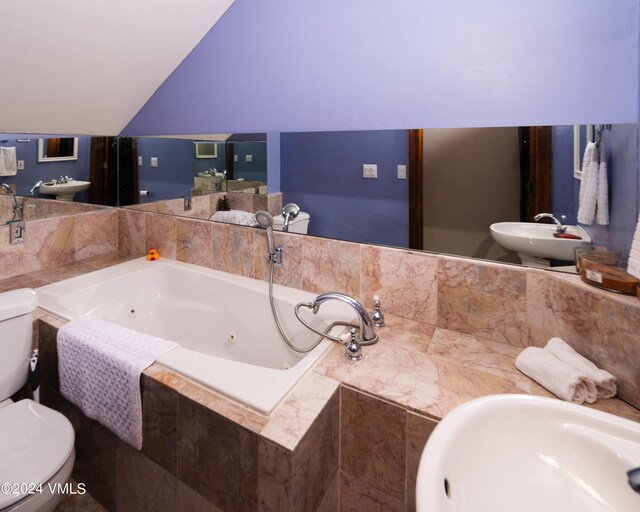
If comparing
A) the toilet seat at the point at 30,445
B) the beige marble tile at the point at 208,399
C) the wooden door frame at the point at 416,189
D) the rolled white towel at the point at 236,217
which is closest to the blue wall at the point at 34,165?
the rolled white towel at the point at 236,217

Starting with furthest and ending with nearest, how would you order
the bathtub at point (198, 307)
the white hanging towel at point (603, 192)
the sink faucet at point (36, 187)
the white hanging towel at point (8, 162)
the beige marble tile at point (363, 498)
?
the sink faucet at point (36, 187), the white hanging towel at point (8, 162), the bathtub at point (198, 307), the white hanging towel at point (603, 192), the beige marble tile at point (363, 498)

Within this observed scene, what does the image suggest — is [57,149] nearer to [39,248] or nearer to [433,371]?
[39,248]

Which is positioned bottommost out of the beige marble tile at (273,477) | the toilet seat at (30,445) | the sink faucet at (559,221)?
the toilet seat at (30,445)

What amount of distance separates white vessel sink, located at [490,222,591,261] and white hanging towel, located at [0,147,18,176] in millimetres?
2633

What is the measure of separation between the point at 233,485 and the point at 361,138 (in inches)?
57.4

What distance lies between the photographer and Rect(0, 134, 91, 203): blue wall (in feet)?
6.81

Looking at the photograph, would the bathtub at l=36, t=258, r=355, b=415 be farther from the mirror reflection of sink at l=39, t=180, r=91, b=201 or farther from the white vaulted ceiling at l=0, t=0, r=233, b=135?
the white vaulted ceiling at l=0, t=0, r=233, b=135

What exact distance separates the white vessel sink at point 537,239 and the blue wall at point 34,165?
8.45 ft

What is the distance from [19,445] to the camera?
1.23 metres

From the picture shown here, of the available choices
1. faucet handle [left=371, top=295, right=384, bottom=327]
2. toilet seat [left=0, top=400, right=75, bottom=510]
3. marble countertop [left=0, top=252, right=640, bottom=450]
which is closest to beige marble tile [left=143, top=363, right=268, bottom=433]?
marble countertop [left=0, top=252, right=640, bottom=450]

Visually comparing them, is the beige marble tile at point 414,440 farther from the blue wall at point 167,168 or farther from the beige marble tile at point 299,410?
the blue wall at point 167,168

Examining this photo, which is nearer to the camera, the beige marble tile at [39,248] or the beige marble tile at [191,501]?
the beige marble tile at [191,501]

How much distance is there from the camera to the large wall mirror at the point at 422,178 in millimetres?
1269

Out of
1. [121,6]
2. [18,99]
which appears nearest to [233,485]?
[121,6]
